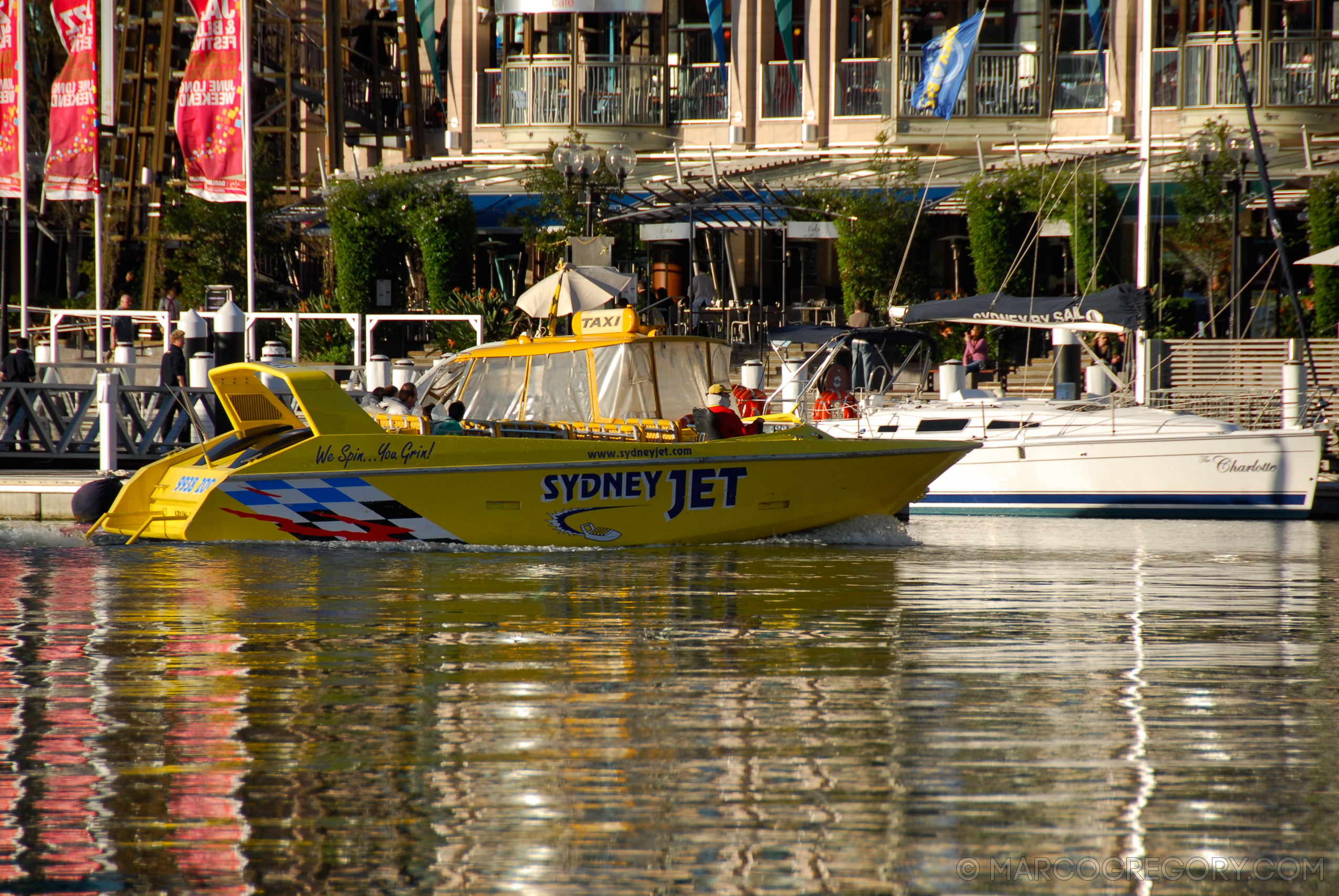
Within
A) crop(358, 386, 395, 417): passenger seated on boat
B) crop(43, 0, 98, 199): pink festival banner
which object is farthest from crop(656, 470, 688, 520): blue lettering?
crop(43, 0, 98, 199): pink festival banner

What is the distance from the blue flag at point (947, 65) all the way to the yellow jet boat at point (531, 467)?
53.6ft

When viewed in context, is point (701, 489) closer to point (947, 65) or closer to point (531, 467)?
point (531, 467)

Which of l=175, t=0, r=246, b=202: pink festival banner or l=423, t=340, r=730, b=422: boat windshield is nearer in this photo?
l=423, t=340, r=730, b=422: boat windshield

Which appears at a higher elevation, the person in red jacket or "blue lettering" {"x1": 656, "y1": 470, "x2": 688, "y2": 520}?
the person in red jacket

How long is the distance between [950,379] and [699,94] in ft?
50.5

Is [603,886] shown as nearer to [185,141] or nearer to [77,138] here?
[185,141]

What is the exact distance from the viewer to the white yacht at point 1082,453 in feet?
58.0

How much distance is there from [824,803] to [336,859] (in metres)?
1.70

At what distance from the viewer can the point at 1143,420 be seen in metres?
18.5

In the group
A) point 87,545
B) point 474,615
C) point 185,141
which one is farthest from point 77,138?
point 474,615

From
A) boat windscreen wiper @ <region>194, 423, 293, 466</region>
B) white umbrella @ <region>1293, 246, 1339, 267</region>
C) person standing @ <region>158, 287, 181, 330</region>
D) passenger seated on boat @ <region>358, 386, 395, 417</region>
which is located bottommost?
boat windscreen wiper @ <region>194, 423, 293, 466</region>

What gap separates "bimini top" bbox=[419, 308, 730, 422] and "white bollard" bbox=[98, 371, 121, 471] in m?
4.35

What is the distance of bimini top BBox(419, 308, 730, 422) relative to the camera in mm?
13328

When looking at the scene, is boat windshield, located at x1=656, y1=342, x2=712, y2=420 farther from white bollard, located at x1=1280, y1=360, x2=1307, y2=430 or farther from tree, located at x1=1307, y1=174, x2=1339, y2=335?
tree, located at x1=1307, y1=174, x2=1339, y2=335
